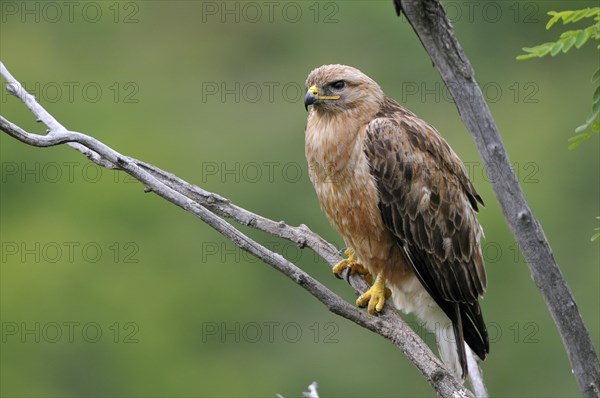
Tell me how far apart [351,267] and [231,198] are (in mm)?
6775

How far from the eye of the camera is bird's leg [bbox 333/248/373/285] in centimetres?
576

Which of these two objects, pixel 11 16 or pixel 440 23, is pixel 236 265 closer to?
pixel 11 16

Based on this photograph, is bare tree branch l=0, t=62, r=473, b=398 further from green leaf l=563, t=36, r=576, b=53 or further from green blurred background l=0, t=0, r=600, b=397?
green blurred background l=0, t=0, r=600, b=397

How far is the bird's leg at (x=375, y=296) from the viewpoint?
543cm

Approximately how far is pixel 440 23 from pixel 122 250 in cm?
967

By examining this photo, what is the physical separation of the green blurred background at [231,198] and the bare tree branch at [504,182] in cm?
666

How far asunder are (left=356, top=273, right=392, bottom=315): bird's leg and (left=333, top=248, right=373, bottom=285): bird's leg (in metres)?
0.21

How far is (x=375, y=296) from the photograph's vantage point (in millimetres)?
5508

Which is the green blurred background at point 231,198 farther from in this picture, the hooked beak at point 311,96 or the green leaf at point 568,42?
the green leaf at point 568,42

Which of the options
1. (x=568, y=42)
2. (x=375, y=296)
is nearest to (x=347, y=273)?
(x=375, y=296)

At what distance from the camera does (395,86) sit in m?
13.9

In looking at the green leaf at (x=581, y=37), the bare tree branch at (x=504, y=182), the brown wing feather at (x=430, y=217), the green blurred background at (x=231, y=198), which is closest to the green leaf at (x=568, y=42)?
the green leaf at (x=581, y=37)

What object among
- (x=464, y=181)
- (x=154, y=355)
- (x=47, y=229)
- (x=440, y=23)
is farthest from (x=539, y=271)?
(x=47, y=229)

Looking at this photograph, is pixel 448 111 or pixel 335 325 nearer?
pixel 335 325
